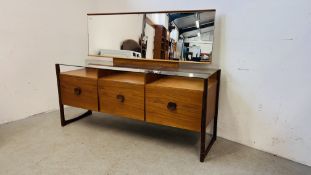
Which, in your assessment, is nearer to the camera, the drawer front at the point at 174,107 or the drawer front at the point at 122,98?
the drawer front at the point at 174,107

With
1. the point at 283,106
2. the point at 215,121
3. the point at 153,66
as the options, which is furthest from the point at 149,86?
the point at 283,106

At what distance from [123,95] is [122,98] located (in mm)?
24

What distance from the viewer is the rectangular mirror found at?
153 centimetres

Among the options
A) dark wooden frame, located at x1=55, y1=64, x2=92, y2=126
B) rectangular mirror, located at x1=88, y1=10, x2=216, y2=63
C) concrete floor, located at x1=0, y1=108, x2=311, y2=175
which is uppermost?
rectangular mirror, located at x1=88, y1=10, x2=216, y2=63

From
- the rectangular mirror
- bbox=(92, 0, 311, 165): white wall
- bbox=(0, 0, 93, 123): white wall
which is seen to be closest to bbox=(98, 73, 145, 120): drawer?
the rectangular mirror

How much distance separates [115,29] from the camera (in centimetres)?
185

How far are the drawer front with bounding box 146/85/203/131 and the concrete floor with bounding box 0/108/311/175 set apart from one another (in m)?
0.24

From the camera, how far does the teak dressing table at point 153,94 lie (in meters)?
1.29

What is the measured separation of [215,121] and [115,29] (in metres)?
1.11

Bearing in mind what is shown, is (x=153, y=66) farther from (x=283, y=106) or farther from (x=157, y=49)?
(x=283, y=106)

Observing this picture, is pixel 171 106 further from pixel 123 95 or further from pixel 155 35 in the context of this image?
pixel 155 35

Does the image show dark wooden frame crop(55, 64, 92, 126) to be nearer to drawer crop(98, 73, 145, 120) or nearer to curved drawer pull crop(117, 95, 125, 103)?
drawer crop(98, 73, 145, 120)

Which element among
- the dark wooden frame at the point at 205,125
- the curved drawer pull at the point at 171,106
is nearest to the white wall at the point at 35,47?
the curved drawer pull at the point at 171,106

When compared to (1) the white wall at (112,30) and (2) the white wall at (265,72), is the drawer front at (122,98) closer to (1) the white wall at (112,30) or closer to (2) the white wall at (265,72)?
(1) the white wall at (112,30)
